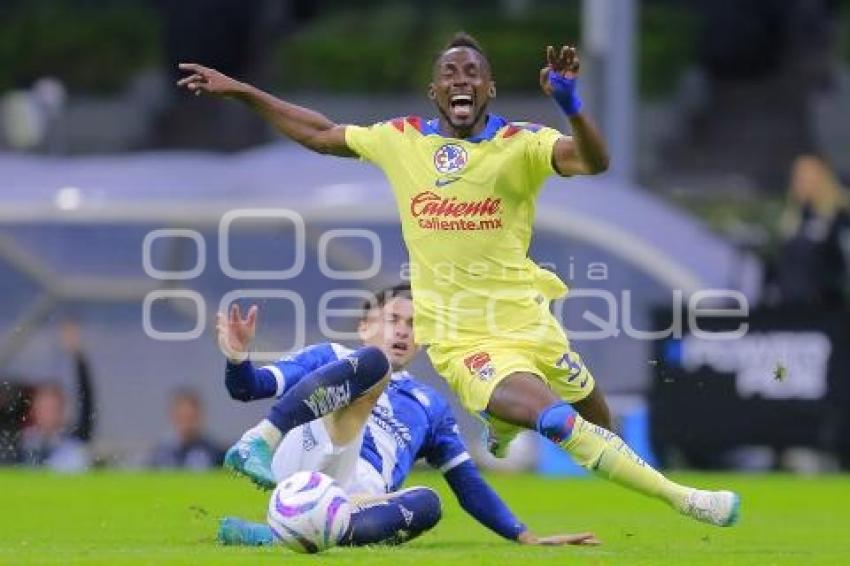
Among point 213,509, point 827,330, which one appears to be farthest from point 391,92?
point 213,509

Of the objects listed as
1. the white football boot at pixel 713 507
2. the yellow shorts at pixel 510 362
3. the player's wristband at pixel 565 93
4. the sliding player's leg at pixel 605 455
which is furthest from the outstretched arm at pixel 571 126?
the white football boot at pixel 713 507

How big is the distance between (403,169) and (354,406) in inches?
48.0

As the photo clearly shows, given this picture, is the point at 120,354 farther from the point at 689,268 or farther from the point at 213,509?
the point at 213,509

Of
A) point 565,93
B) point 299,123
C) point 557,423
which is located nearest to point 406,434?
point 557,423

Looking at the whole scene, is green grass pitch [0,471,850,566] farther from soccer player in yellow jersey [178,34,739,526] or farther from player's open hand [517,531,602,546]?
soccer player in yellow jersey [178,34,739,526]

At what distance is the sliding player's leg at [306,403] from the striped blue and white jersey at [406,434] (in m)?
0.80

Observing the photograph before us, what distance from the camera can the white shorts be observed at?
12617mm

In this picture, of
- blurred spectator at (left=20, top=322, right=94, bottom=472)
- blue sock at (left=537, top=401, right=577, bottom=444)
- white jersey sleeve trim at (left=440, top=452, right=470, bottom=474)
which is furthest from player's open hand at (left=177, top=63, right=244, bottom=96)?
blurred spectator at (left=20, top=322, right=94, bottom=472)

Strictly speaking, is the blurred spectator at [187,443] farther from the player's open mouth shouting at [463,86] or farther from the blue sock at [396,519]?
the blue sock at [396,519]

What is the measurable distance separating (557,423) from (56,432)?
1071 centimetres

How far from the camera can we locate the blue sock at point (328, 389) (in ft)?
39.5

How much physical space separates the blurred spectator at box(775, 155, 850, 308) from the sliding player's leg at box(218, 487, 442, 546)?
34.4 feet

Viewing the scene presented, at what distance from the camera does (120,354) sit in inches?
978

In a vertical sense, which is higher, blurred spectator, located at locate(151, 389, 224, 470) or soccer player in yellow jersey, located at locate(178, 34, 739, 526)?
soccer player in yellow jersey, located at locate(178, 34, 739, 526)
